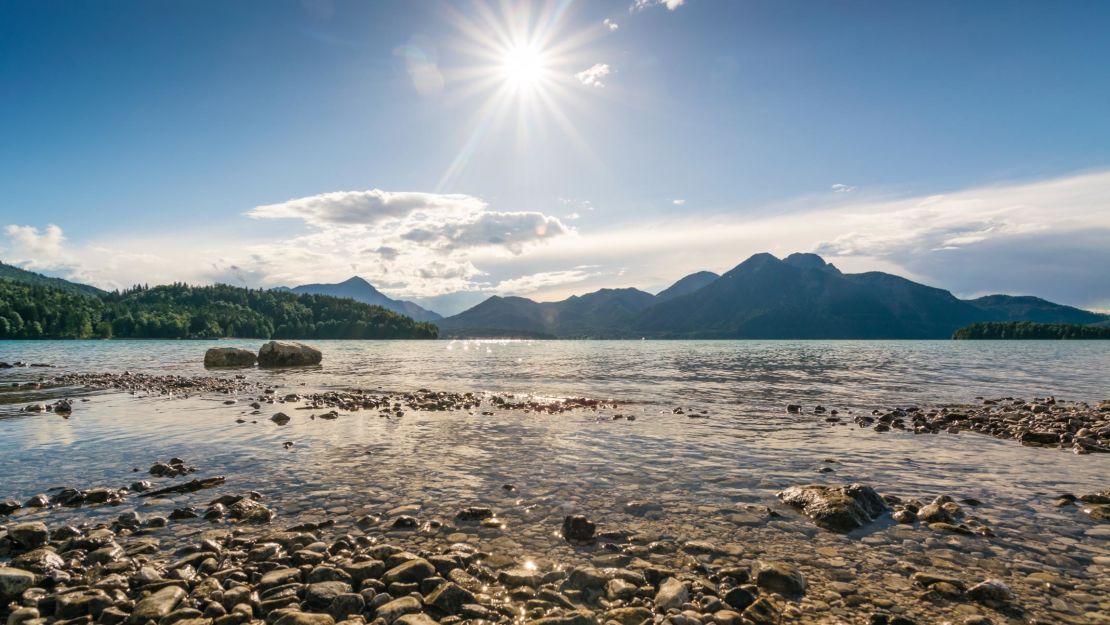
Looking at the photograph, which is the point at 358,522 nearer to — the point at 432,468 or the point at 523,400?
the point at 432,468

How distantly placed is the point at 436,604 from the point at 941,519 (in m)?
11.0

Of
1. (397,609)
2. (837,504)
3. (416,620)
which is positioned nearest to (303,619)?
(397,609)

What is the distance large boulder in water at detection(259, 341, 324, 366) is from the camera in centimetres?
6538

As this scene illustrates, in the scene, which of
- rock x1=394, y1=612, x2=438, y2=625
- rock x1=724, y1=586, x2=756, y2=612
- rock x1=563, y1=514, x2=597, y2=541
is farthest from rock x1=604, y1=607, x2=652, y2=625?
rock x1=563, y1=514, x2=597, y2=541

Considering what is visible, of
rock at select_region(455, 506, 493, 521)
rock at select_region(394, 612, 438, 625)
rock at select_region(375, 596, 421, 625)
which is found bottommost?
rock at select_region(455, 506, 493, 521)

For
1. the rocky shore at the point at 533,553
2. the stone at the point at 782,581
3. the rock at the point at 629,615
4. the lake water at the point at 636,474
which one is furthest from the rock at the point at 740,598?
the rock at the point at 629,615

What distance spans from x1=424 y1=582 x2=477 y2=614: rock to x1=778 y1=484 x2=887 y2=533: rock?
7.92 m

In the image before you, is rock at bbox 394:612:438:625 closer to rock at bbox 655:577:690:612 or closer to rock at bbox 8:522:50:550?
rock at bbox 655:577:690:612

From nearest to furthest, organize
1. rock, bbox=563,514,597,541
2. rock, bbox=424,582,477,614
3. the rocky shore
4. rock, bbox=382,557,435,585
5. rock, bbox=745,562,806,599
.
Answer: the rocky shore → rock, bbox=424,582,477,614 → rock, bbox=745,562,806,599 → rock, bbox=382,557,435,585 → rock, bbox=563,514,597,541

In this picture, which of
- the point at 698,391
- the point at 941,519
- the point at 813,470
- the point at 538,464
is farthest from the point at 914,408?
the point at 538,464

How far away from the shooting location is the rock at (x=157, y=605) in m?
7.27

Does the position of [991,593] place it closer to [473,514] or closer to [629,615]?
[629,615]

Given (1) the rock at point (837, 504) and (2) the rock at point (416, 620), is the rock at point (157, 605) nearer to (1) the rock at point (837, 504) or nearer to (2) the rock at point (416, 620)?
(2) the rock at point (416, 620)

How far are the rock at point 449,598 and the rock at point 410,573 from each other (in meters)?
0.66
